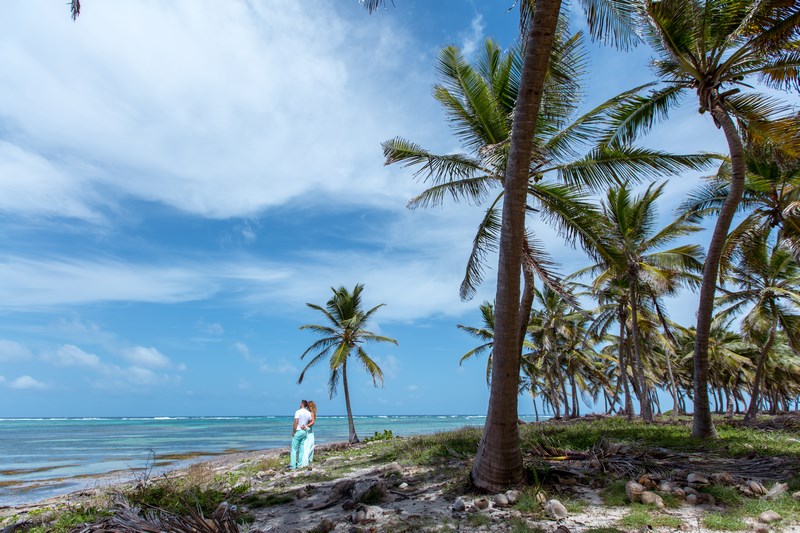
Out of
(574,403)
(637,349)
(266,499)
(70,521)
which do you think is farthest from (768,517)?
(574,403)

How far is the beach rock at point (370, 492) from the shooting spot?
604 cm

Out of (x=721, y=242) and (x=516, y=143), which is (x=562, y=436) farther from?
(x=516, y=143)

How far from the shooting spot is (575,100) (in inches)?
352

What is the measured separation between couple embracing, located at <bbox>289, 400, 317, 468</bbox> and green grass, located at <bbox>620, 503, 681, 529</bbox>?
27.6 ft

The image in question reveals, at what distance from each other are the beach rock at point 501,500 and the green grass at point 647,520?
125 cm

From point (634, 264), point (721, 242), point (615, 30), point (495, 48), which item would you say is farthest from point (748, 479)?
point (634, 264)

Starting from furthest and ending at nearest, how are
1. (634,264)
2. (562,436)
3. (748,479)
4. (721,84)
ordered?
(634,264), (562,436), (721,84), (748,479)

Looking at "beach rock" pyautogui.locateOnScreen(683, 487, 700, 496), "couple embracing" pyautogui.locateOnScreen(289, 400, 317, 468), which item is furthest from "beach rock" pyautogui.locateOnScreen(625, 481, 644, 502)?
"couple embracing" pyautogui.locateOnScreen(289, 400, 317, 468)

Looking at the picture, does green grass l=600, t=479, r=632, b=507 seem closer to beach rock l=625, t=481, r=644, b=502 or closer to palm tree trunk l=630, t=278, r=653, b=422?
A: beach rock l=625, t=481, r=644, b=502

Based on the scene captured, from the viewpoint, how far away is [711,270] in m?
9.98

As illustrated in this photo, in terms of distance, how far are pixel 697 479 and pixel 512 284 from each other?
3.23 metres

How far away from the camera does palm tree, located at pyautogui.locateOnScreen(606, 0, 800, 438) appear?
8.86 metres

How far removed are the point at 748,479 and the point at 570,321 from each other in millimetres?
25752

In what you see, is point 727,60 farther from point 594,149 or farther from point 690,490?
point 690,490
